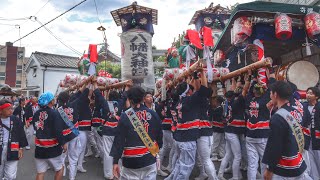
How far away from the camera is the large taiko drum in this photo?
7387 millimetres

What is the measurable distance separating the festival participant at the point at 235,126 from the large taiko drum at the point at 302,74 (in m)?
1.99

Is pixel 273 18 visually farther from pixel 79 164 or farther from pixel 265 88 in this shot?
pixel 79 164

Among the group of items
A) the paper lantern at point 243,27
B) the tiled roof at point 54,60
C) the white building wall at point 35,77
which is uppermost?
the tiled roof at point 54,60

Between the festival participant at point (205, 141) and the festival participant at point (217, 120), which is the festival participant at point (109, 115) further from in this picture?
the festival participant at point (217, 120)

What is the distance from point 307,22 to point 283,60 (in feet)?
11.9

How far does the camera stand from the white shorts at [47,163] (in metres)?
4.96

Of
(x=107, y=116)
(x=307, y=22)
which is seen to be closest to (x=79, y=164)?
(x=107, y=116)

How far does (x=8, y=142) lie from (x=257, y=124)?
4.77 metres

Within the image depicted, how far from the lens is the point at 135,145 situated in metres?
3.84

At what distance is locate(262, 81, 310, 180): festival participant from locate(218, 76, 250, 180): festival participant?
2.60 meters

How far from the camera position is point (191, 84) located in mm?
5609

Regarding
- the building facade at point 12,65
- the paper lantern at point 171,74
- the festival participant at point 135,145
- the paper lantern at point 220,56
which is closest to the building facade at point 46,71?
the building facade at point 12,65

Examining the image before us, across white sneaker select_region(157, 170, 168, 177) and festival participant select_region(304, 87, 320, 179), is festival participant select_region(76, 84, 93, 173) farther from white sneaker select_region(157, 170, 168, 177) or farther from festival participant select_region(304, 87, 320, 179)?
festival participant select_region(304, 87, 320, 179)

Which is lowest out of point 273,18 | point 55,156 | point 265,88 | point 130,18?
point 55,156
